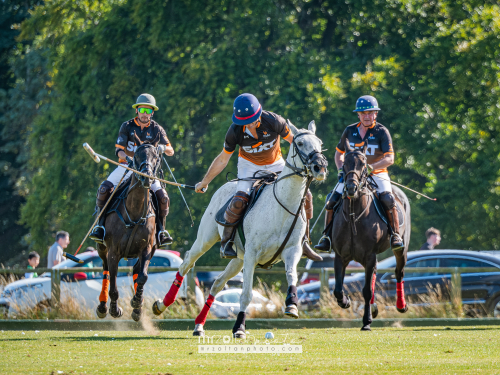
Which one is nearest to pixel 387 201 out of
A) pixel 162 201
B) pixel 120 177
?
pixel 162 201

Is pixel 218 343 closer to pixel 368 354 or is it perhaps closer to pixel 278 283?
pixel 368 354

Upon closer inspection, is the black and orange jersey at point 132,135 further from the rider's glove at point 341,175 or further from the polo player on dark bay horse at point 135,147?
the rider's glove at point 341,175

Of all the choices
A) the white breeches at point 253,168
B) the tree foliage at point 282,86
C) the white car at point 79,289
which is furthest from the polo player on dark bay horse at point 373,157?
the tree foliage at point 282,86

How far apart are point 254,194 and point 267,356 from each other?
2524mm

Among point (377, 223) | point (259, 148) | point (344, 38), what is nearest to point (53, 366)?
point (259, 148)

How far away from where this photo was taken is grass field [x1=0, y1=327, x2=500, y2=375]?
6977 millimetres

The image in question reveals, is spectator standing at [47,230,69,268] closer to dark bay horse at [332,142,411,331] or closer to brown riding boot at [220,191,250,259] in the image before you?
dark bay horse at [332,142,411,331]

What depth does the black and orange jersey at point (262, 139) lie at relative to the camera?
33.0 ft

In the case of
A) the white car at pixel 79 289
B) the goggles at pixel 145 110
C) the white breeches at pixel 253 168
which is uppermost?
the goggles at pixel 145 110

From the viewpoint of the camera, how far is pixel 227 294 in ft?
66.5

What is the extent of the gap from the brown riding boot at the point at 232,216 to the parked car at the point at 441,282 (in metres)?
6.15

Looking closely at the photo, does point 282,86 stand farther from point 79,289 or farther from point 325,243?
point 325,243

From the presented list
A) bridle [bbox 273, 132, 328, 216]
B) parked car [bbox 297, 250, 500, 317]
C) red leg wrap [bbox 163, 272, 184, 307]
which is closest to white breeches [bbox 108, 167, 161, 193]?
red leg wrap [bbox 163, 272, 184, 307]

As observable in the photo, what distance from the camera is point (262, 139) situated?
10227 millimetres
